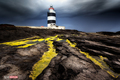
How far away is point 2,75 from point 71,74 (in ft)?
9.47

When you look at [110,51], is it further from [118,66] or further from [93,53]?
[118,66]

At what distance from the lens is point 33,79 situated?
267 centimetres

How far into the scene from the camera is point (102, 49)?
520 cm

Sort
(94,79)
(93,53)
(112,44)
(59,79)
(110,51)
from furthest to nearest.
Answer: (112,44) → (93,53) → (110,51) → (59,79) → (94,79)

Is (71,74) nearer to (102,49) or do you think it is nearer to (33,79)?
(33,79)

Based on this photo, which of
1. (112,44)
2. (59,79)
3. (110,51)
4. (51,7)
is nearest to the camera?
(59,79)

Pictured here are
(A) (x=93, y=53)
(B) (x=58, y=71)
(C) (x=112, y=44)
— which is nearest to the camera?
(B) (x=58, y=71)

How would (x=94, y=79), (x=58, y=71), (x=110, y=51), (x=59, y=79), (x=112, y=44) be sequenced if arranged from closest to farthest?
(x=94, y=79)
(x=59, y=79)
(x=58, y=71)
(x=110, y=51)
(x=112, y=44)

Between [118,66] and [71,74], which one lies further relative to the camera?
[118,66]

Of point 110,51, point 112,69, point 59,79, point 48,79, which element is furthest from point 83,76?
point 110,51

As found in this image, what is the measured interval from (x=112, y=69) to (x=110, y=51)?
1947 millimetres

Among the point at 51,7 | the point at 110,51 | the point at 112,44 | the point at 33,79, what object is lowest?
the point at 33,79

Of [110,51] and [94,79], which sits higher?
[110,51]

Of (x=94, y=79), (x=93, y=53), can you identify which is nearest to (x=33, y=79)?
(x=94, y=79)
